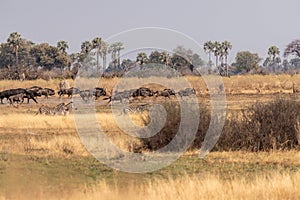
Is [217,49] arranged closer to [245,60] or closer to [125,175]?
[245,60]

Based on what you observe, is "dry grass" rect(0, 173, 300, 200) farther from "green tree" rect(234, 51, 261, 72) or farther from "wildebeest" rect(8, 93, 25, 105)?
"green tree" rect(234, 51, 261, 72)

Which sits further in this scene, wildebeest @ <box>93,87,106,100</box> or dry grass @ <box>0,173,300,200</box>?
wildebeest @ <box>93,87,106,100</box>

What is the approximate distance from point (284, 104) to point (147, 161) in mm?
6065

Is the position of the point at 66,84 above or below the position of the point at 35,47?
below

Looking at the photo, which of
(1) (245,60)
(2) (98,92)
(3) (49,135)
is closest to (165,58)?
(2) (98,92)

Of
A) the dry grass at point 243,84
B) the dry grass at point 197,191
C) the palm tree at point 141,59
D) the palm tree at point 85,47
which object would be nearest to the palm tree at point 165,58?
the palm tree at point 141,59

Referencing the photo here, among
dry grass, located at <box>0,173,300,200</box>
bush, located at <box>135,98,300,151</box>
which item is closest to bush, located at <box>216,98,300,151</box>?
bush, located at <box>135,98,300,151</box>

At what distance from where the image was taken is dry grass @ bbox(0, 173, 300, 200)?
1227 cm

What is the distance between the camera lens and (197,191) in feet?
40.8

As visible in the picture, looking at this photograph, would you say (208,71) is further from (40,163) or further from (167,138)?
(40,163)

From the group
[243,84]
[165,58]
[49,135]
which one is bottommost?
[49,135]

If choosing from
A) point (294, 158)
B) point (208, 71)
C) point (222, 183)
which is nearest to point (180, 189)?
point (222, 183)

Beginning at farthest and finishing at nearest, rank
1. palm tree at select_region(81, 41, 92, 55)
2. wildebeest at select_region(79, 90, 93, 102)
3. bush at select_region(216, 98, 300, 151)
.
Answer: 1. palm tree at select_region(81, 41, 92, 55)
2. wildebeest at select_region(79, 90, 93, 102)
3. bush at select_region(216, 98, 300, 151)

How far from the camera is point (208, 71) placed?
48.5 meters
